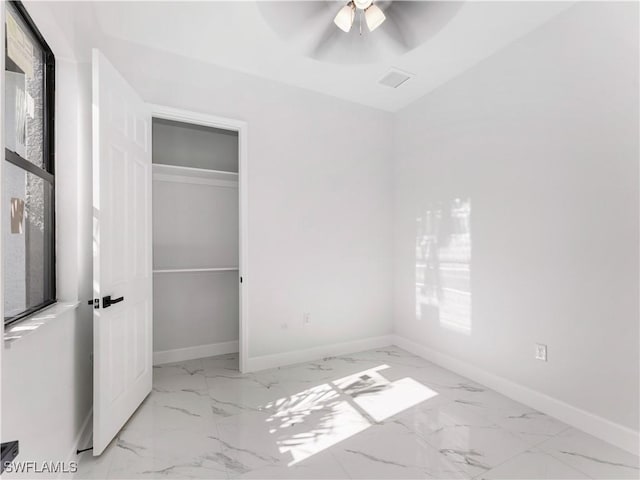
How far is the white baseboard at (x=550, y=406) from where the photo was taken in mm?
1894

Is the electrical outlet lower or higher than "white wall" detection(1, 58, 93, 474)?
lower

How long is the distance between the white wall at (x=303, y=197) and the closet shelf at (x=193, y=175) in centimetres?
51

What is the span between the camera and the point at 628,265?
189 cm

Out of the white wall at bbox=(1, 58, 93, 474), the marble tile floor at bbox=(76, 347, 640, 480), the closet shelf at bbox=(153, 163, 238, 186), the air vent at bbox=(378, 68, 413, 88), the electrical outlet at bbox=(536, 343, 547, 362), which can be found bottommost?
the marble tile floor at bbox=(76, 347, 640, 480)

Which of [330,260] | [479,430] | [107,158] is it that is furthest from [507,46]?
[107,158]

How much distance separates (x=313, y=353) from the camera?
3.26 meters

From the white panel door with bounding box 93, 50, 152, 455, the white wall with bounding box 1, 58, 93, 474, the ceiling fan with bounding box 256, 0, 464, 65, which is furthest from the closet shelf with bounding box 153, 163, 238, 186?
the ceiling fan with bounding box 256, 0, 464, 65

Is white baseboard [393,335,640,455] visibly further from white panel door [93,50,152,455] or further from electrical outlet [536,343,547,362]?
white panel door [93,50,152,455]

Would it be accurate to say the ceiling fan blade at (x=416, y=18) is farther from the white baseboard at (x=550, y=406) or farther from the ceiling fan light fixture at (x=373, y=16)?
the white baseboard at (x=550, y=406)

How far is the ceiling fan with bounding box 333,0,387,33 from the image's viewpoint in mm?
1697

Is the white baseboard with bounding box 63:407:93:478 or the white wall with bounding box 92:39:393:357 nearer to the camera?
the white baseboard with bounding box 63:407:93:478

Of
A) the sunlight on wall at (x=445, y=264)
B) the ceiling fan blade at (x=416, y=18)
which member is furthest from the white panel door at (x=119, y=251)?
the sunlight on wall at (x=445, y=264)

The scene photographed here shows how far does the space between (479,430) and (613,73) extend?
7.76 ft

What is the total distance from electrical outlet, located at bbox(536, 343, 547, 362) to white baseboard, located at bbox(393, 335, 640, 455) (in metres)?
0.25
